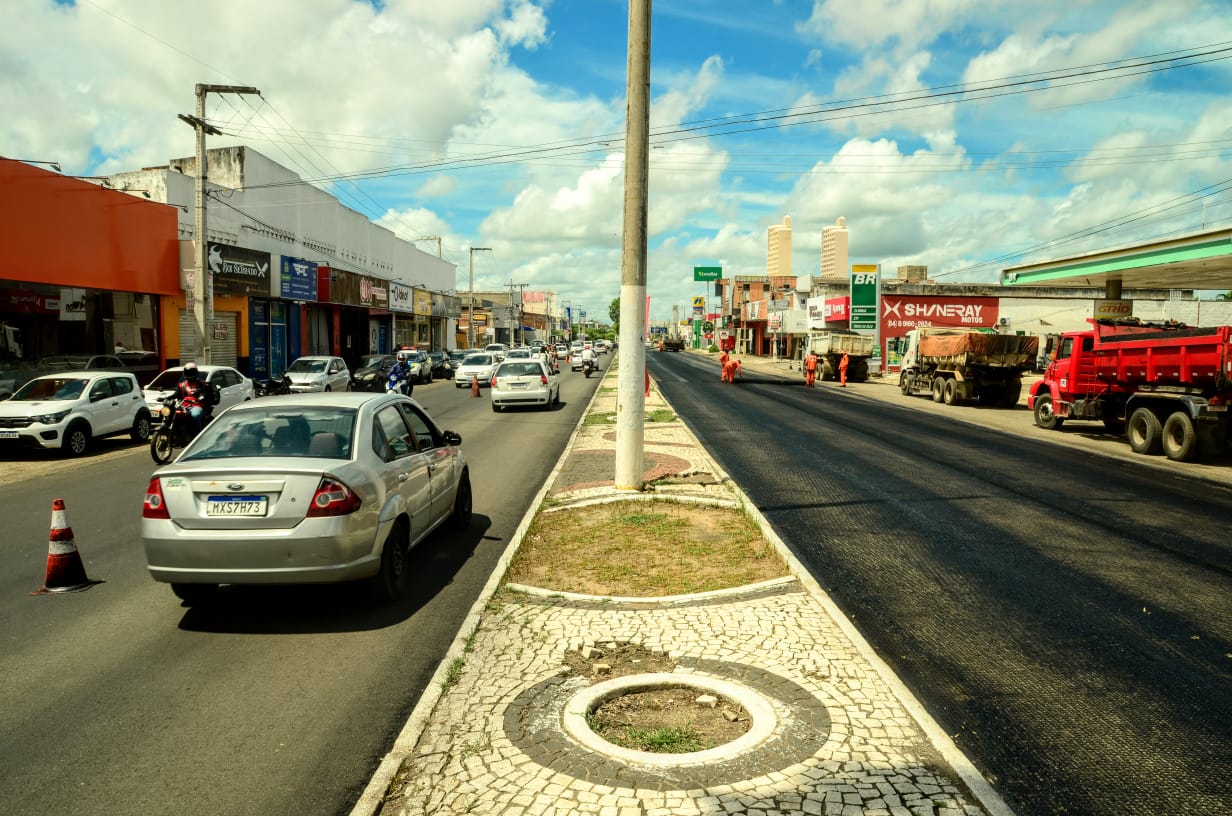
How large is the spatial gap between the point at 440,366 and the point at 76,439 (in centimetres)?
2946

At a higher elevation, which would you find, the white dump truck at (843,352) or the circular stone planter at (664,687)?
the white dump truck at (843,352)

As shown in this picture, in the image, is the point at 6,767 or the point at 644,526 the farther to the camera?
the point at 644,526

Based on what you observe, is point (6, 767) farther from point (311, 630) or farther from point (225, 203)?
point (225, 203)

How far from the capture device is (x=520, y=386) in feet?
79.1

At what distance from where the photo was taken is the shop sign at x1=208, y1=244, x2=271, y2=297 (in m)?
29.9

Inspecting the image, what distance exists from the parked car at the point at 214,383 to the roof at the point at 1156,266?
22252 millimetres

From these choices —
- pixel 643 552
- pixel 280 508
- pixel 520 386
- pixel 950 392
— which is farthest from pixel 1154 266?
pixel 280 508

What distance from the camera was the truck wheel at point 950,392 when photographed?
97.2ft

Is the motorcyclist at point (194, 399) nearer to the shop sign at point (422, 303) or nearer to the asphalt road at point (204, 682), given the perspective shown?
the asphalt road at point (204, 682)

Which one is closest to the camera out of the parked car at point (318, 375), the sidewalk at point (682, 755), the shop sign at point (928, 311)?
the sidewalk at point (682, 755)

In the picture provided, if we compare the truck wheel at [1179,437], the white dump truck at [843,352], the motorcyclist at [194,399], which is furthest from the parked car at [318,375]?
the white dump truck at [843,352]

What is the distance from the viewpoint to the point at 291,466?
5.80m

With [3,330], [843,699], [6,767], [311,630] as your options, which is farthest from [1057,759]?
[3,330]

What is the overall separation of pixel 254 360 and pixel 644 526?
99.4 feet
